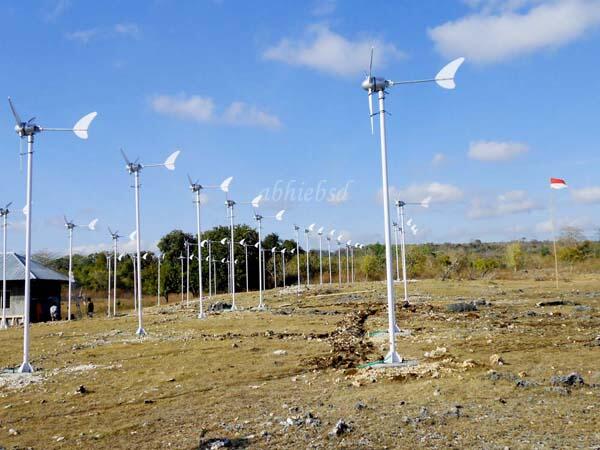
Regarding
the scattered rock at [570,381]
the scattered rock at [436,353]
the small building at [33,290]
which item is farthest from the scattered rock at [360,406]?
the small building at [33,290]

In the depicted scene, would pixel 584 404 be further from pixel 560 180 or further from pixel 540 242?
pixel 540 242

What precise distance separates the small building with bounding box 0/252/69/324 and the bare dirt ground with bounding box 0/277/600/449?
36123 mm

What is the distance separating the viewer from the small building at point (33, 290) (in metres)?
56.9

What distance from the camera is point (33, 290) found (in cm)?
5878

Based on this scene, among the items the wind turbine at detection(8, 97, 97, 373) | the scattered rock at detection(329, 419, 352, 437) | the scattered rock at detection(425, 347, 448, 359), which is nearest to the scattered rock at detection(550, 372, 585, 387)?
the scattered rock at detection(425, 347, 448, 359)

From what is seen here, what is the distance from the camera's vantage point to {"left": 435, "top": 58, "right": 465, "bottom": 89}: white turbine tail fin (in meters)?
15.8

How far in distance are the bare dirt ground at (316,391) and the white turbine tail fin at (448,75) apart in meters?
6.67

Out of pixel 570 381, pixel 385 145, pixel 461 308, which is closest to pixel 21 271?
pixel 461 308

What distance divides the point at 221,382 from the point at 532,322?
1469cm

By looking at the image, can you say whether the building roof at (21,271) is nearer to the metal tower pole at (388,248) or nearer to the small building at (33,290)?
the small building at (33,290)

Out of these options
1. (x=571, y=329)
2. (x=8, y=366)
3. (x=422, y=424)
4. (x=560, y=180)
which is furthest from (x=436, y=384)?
(x=560, y=180)

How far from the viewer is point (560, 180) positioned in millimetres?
37812

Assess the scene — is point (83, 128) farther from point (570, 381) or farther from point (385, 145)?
point (570, 381)

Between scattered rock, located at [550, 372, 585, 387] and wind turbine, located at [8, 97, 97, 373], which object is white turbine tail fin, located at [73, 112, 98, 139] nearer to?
wind turbine, located at [8, 97, 97, 373]
